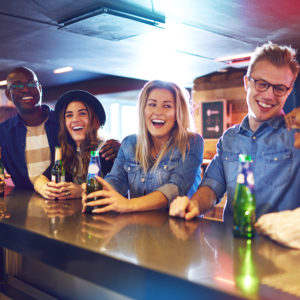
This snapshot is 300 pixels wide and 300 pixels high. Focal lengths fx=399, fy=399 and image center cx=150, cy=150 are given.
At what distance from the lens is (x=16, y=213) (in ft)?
5.88

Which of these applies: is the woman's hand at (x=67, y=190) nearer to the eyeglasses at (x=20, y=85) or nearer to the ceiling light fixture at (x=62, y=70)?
the eyeglasses at (x=20, y=85)

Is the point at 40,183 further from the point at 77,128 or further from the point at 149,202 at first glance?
the point at 149,202

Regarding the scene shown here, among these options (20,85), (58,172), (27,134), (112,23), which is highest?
(112,23)

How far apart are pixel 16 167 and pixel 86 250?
1769mm

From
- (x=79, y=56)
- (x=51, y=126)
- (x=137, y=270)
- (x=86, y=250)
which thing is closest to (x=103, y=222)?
(x=86, y=250)

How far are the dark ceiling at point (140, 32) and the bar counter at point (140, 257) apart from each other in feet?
7.09

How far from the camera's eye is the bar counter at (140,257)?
35.9 inches

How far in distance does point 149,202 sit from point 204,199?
25cm

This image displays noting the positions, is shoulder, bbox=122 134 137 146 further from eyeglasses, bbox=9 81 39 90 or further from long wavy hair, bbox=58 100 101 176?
eyeglasses, bbox=9 81 39 90

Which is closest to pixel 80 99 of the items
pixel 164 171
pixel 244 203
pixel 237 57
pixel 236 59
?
pixel 164 171

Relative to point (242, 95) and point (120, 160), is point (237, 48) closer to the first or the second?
point (242, 95)

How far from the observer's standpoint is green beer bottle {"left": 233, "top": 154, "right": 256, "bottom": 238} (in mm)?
1307

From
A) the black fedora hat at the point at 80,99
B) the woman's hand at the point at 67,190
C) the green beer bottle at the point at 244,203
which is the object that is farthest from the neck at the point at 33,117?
the green beer bottle at the point at 244,203

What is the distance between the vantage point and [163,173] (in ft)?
6.70
